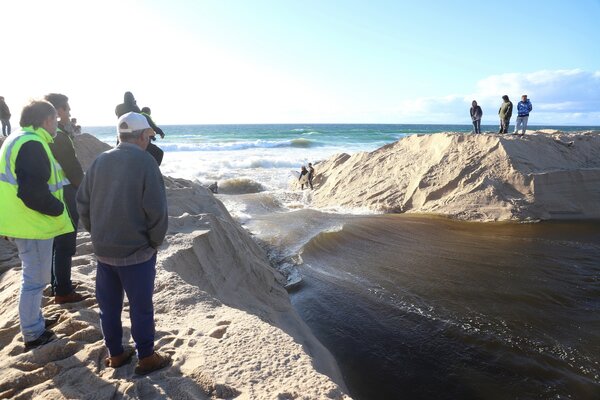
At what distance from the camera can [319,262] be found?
20.7 ft

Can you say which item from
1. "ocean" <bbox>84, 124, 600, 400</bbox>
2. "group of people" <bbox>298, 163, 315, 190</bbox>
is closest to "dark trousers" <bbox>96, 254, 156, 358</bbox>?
"ocean" <bbox>84, 124, 600, 400</bbox>

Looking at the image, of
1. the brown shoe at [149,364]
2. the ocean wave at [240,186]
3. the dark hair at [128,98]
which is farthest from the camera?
the ocean wave at [240,186]

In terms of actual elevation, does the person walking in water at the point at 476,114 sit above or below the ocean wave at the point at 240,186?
above

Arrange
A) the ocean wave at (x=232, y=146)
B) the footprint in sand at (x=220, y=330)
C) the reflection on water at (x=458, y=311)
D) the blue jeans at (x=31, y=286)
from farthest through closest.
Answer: the ocean wave at (x=232, y=146), the reflection on water at (x=458, y=311), the footprint in sand at (x=220, y=330), the blue jeans at (x=31, y=286)

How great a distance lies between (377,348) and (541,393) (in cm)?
140

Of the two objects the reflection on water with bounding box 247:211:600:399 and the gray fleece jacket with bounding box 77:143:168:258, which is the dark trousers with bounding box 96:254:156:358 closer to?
the gray fleece jacket with bounding box 77:143:168:258

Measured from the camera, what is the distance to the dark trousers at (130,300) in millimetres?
2189

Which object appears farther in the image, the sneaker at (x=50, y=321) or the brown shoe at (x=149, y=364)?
the sneaker at (x=50, y=321)

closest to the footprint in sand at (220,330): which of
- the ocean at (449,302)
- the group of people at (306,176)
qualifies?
the ocean at (449,302)

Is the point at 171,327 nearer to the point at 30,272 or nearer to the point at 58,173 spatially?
the point at 30,272

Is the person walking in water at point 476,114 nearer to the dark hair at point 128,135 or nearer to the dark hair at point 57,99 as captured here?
the dark hair at point 57,99

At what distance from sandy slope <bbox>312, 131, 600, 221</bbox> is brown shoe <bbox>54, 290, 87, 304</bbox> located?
28.8 feet

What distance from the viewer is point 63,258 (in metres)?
3.09

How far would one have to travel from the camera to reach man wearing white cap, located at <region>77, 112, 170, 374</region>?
2.11 metres
